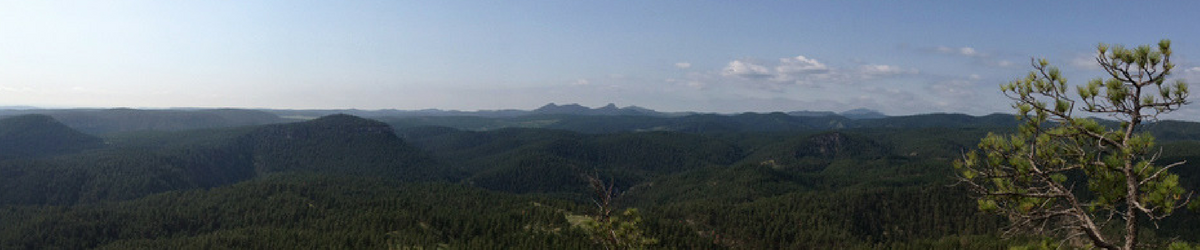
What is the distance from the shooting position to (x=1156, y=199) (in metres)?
18.6

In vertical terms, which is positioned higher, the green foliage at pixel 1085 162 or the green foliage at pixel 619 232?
the green foliage at pixel 1085 162

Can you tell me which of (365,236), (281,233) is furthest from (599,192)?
(281,233)

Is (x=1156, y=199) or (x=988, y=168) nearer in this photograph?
(x=1156, y=199)

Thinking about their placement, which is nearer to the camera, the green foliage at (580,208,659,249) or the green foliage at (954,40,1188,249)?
the green foliage at (954,40,1188,249)

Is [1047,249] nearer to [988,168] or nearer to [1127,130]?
[988,168]

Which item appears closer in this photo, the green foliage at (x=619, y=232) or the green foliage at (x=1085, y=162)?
the green foliage at (x=1085, y=162)

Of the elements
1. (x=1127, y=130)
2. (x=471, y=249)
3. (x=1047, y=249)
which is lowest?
(x=471, y=249)

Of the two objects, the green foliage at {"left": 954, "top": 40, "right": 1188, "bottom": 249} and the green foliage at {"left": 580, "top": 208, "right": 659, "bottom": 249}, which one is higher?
the green foliage at {"left": 954, "top": 40, "right": 1188, "bottom": 249}

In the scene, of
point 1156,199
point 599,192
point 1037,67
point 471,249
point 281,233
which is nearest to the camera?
point 1156,199

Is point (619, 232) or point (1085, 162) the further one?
point (619, 232)

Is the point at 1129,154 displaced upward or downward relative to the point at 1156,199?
upward

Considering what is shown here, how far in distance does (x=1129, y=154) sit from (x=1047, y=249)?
4.52 metres

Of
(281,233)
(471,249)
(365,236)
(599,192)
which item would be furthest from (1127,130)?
(281,233)

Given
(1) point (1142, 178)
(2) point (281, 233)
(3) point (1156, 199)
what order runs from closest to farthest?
(3) point (1156, 199) < (1) point (1142, 178) < (2) point (281, 233)
